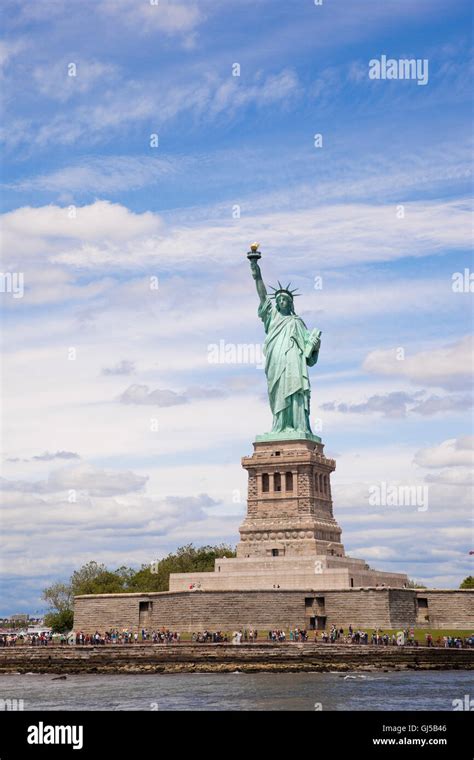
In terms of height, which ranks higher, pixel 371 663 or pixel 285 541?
pixel 285 541

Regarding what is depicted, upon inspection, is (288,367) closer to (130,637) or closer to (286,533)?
(286,533)

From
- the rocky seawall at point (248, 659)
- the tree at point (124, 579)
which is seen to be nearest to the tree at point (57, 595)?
the tree at point (124, 579)

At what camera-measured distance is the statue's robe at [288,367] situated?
69.8 metres

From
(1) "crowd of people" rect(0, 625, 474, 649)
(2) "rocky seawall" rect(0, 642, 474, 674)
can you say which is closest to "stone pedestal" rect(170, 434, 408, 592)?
(1) "crowd of people" rect(0, 625, 474, 649)

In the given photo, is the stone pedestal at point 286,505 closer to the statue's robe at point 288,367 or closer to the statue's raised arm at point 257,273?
the statue's robe at point 288,367

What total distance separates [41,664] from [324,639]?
553 inches

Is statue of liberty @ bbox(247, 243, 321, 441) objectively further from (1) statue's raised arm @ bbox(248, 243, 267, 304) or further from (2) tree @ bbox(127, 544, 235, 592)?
(2) tree @ bbox(127, 544, 235, 592)

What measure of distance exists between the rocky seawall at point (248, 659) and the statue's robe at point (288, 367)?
17201 mm

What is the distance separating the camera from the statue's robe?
6975 cm

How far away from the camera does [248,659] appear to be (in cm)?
5488
